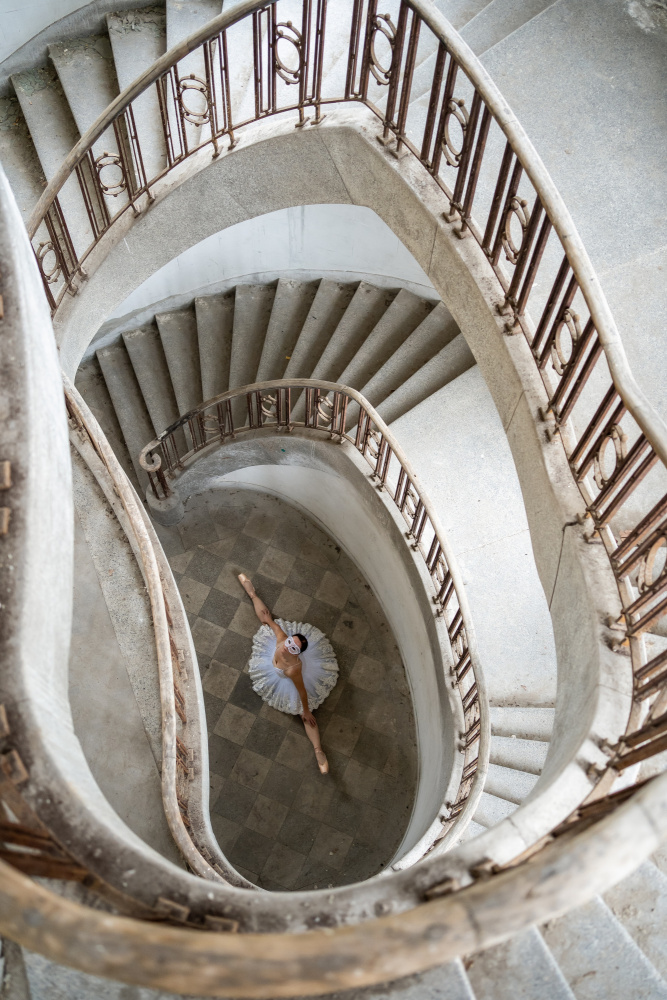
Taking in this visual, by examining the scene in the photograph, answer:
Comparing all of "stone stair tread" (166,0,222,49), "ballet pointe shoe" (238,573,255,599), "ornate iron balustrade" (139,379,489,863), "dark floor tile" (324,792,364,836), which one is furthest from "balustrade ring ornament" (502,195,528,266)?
"dark floor tile" (324,792,364,836)

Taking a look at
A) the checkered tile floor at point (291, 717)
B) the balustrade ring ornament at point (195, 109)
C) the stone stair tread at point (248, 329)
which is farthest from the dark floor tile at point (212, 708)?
the balustrade ring ornament at point (195, 109)

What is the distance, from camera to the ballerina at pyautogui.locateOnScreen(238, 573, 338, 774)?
25.4 ft

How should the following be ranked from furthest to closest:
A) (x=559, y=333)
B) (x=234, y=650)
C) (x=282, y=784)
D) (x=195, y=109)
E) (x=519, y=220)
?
(x=234, y=650) < (x=282, y=784) < (x=195, y=109) < (x=519, y=220) < (x=559, y=333)

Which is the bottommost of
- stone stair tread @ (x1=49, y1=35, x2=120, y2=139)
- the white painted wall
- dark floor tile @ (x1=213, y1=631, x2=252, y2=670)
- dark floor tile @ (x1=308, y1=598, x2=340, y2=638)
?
dark floor tile @ (x1=213, y1=631, x2=252, y2=670)

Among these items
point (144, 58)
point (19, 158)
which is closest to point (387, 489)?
point (144, 58)

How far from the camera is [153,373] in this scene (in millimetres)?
8680

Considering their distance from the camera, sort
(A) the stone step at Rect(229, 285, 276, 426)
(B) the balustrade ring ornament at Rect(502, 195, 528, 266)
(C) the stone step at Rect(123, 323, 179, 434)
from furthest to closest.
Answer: (C) the stone step at Rect(123, 323, 179, 434) → (A) the stone step at Rect(229, 285, 276, 426) → (B) the balustrade ring ornament at Rect(502, 195, 528, 266)

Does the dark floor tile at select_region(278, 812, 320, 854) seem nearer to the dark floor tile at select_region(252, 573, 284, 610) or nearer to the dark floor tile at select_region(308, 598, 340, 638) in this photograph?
the dark floor tile at select_region(308, 598, 340, 638)

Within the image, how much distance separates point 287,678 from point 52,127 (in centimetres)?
592

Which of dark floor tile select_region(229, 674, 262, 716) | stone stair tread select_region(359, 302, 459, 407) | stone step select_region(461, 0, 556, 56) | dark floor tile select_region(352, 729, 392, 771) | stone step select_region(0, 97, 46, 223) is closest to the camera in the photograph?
stone step select_region(461, 0, 556, 56)

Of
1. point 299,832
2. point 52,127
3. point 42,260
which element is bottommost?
point 299,832

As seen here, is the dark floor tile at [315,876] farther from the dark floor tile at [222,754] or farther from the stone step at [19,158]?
the stone step at [19,158]

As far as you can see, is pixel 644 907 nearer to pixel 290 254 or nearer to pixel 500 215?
pixel 500 215

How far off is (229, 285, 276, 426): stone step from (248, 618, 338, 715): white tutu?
2571mm
